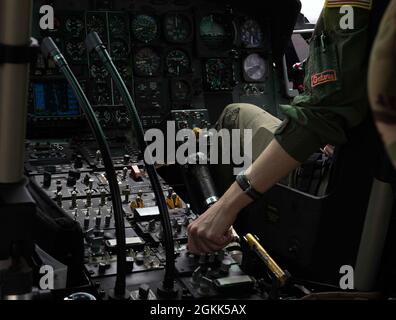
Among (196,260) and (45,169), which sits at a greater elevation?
(45,169)

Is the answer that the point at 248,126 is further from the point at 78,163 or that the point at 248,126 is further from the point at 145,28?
the point at 145,28

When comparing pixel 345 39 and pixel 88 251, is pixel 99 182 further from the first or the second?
pixel 345 39

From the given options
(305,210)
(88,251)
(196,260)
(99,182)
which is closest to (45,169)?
(99,182)

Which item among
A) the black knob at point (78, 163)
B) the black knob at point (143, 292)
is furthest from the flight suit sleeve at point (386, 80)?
the black knob at point (78, 163)

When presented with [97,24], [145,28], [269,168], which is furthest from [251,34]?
[269,168]

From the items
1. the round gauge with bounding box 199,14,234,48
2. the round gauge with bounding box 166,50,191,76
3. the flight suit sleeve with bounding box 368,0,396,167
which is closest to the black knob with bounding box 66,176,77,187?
the round gauge with bounding box 166,50,191,76

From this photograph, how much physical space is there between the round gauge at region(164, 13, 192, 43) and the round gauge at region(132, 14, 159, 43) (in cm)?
7

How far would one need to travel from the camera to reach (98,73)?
3463mm

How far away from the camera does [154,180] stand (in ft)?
→ 5.40

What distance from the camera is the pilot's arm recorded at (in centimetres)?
142

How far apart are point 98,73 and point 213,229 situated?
218 centimetres

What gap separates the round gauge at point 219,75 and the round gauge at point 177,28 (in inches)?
8.8

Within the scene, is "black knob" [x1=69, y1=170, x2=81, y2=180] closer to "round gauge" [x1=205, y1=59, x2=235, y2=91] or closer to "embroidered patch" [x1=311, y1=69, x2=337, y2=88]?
"round gauge" [x1=205, y1=59, x2=235, y2=91]

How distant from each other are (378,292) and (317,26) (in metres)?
0.69
